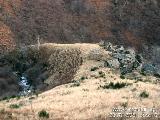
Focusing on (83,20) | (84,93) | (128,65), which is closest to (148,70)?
(128,65)

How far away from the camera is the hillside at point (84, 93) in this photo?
2384cm

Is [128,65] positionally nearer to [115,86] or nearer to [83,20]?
[115,86]

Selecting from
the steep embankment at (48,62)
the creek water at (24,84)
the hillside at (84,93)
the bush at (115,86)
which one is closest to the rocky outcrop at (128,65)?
the hillside at (84,93)

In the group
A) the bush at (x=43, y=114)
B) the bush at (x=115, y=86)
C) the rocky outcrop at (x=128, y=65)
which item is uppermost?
the bush at (x=43, y=114)

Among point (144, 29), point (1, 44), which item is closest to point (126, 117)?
point (1, 44)

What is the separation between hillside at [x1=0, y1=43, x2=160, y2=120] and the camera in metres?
23.8

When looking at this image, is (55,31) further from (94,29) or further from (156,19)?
(156,19)

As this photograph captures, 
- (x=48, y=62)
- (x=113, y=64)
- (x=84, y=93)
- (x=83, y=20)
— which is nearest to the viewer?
(x=84, y=93)

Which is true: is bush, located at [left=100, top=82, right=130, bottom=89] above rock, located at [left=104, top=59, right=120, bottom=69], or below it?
above

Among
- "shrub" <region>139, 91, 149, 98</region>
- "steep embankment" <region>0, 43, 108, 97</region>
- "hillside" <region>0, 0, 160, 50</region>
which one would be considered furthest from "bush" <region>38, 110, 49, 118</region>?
"hillside" <region>0, 0, 160, 50</region>

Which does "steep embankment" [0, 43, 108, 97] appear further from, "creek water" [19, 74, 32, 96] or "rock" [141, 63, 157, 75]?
"rock" [141, 63, 157, 75]

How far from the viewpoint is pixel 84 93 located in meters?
32.2

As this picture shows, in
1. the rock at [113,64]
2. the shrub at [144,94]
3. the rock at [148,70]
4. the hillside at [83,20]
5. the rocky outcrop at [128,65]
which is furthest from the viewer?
the hillside at [83,20]

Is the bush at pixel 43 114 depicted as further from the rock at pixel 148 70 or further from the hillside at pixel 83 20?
the hillside at pixel 83 20
